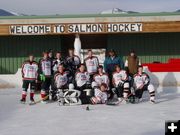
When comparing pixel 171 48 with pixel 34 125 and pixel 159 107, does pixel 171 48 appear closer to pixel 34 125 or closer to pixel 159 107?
pixel 159 107

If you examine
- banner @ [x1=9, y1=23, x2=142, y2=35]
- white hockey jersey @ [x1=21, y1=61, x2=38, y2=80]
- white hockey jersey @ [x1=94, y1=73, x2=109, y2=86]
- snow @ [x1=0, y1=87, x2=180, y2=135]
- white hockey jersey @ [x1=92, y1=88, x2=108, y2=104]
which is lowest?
snow @ [x1=0, y1=87, x2=180, y2=135]

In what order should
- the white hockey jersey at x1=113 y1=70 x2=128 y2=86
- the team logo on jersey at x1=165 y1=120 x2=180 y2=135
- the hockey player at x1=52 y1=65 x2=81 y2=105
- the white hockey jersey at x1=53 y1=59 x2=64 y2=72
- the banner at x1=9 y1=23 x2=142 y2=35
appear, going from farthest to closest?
the banner at x1=9 y1=23 x2=142 y2=35 → the white hockey jersey at x1=53 y1=59 x2=64 y2=72 → the white hockey jersey at x1=113 y1=70 x2=128 y2=86 → the hockey player at x1=52 y1=65 x2=81 y2=105 → the team logo on jersey at x1=165 y1=120 x2=180 y2=135

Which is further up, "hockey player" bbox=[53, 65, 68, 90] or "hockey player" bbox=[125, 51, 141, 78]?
"hockey player" bbox=[125, 51, 141, 78]

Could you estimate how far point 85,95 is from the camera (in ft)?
40.5

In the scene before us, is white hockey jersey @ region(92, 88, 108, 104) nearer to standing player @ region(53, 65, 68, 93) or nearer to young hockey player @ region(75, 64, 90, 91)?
young hockey player @ region(75, 64, 90, 91)

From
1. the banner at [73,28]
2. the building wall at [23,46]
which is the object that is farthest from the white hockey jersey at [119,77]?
the building wall at [23,46]

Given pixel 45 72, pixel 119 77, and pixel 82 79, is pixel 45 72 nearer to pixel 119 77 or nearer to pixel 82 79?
pixel 82 79

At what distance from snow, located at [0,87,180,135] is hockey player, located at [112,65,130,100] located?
449 mm

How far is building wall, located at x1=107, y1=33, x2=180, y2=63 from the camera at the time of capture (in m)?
20.3

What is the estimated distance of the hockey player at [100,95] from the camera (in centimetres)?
1217

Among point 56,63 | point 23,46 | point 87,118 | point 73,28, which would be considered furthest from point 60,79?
point 23,46

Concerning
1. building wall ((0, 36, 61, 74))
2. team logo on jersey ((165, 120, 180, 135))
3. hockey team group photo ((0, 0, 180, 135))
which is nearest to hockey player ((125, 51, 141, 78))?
hockey team group photo ((0, 0, 180, 135))

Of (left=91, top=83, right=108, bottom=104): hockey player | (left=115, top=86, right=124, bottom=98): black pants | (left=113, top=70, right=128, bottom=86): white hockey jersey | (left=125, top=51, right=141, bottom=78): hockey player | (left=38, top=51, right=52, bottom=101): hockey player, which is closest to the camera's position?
(left=91, top=83, right=108, bottom=104): hockey player

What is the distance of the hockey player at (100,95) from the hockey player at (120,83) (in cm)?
50
